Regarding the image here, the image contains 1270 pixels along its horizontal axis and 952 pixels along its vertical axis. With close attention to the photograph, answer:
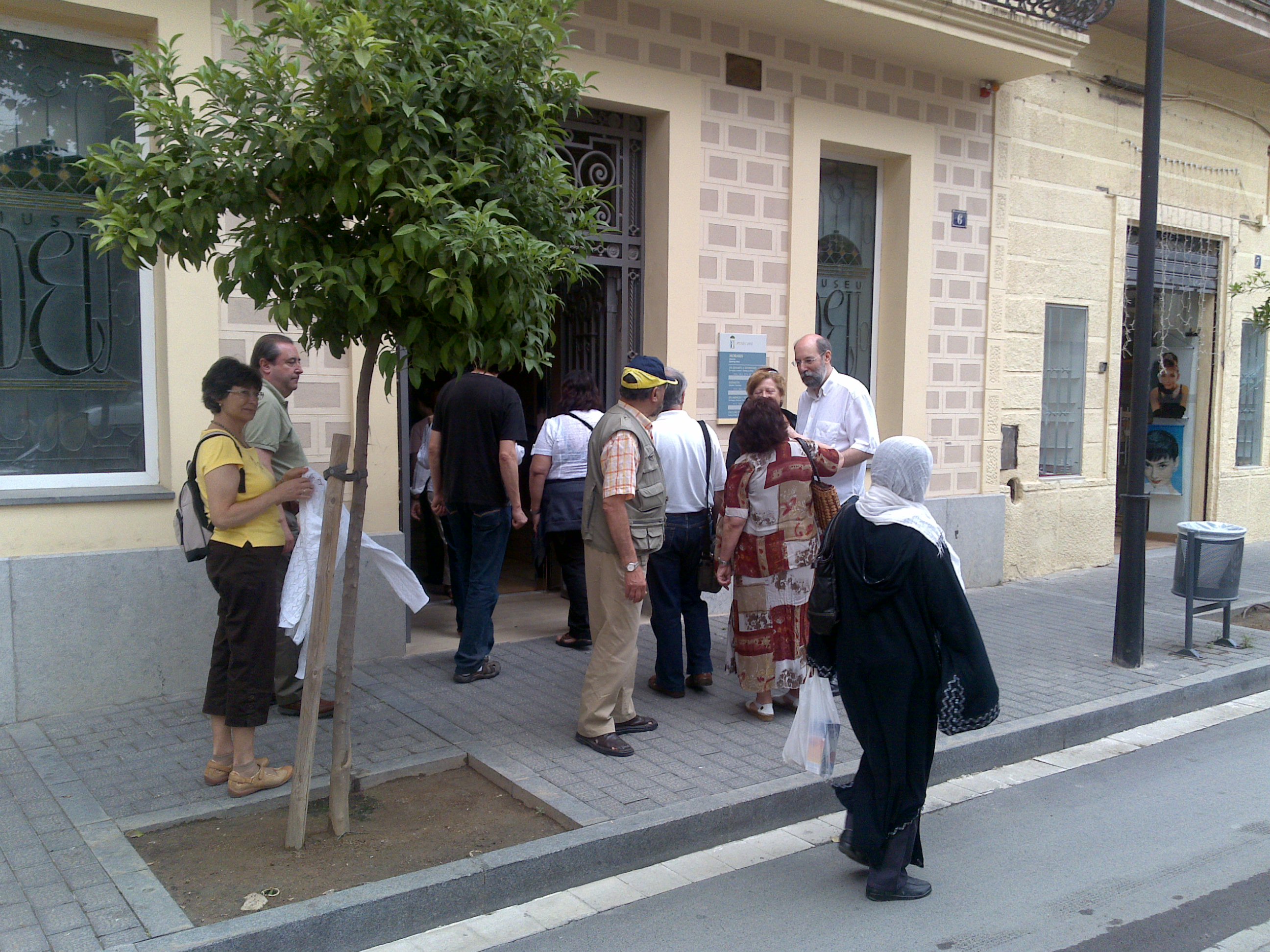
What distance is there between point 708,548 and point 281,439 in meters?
2.32

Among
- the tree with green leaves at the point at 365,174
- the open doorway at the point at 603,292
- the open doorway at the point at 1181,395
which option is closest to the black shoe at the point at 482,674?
the open doorway at the point at 603,292

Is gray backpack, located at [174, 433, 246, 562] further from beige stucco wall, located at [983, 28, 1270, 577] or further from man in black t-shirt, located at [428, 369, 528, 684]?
beige stucco wall, located at [983, 28, 1270, 577]

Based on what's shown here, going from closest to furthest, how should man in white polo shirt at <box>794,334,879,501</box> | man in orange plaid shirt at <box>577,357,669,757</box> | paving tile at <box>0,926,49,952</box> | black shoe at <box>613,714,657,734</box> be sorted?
1. paving tile at <box>0,926,49,952</box>
2. man in orange plaid shirt at <box>577,357,669,757</box>
3. black shoe at <box>613,714,657,734</box>
4. man in white polo shirt at <box>794,334,879,501</box>

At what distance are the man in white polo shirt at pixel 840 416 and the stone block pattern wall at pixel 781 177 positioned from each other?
183 cm

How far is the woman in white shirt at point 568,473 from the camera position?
6.77 meters

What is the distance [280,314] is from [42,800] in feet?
7.93

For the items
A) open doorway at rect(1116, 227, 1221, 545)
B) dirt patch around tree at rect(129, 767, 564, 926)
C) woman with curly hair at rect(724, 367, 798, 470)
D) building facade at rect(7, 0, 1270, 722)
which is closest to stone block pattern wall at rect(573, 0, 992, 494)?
building facade at rect(7, 0, 1270, 722)

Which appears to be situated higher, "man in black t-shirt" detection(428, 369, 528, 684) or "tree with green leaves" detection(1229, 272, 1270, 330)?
"tree with green leaves" detection(1229, 272, 1270, 330)

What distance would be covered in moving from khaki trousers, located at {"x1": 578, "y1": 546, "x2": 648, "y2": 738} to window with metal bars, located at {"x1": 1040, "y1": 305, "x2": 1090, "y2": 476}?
6.64m

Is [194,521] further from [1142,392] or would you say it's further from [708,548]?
[1142,392]

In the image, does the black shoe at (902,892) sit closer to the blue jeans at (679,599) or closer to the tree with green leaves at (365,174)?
the blue jeans at (679,599)

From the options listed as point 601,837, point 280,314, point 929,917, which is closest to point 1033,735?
point 929,917

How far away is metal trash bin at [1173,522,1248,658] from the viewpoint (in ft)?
23.5

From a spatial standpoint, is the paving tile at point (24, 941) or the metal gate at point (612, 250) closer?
the paving tile at point (24, 941)
